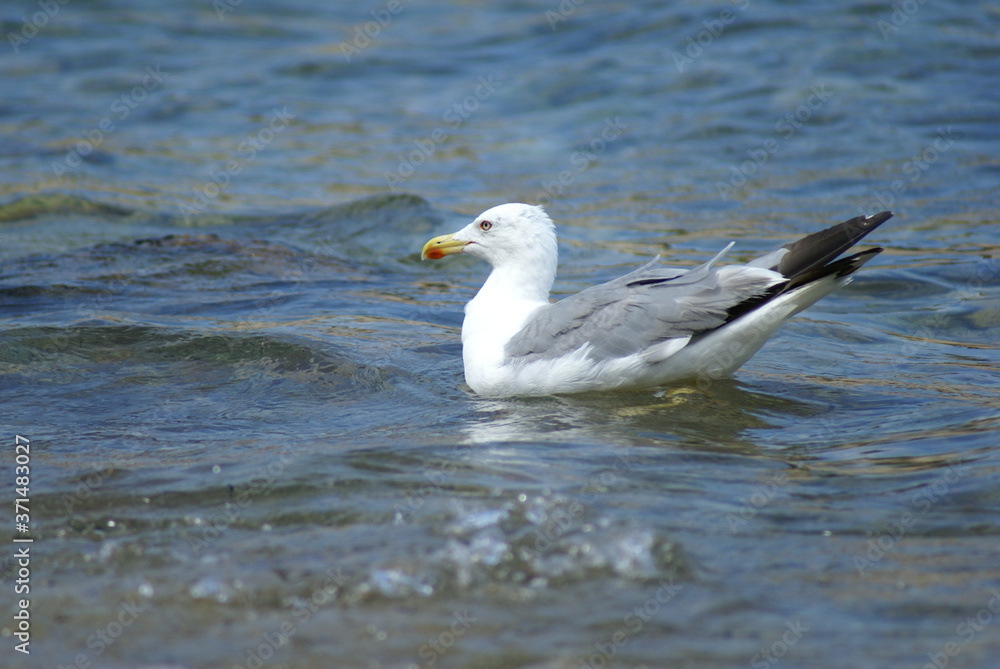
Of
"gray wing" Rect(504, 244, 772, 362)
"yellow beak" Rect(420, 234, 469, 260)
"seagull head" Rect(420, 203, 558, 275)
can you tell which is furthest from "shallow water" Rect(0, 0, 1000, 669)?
"seagull head" Rect(420, 203, 558, 275)

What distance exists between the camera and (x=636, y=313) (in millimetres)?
5133

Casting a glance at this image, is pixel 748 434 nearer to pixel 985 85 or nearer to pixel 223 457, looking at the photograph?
pixel 223 457

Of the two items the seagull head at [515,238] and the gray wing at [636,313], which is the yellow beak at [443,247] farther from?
the gray wing at [636,313]

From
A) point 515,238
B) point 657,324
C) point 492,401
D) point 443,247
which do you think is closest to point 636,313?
point 657,324

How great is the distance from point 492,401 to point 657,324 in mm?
926

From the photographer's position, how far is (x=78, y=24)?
16.5 metres

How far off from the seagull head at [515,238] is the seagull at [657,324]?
0.35 meters

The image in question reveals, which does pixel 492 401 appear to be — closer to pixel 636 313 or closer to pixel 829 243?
pixel 636 313

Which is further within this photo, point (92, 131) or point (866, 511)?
point (92, 131)

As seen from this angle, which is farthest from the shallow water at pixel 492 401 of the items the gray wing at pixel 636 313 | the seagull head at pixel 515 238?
the seagull head at pixel 515 238

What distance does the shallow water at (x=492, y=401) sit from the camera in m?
3.17

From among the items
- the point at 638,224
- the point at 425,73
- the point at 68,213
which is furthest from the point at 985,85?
the point at 68,213

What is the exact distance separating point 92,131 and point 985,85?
1041 centimetres

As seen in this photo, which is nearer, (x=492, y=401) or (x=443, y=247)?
(x=492, y=401)
